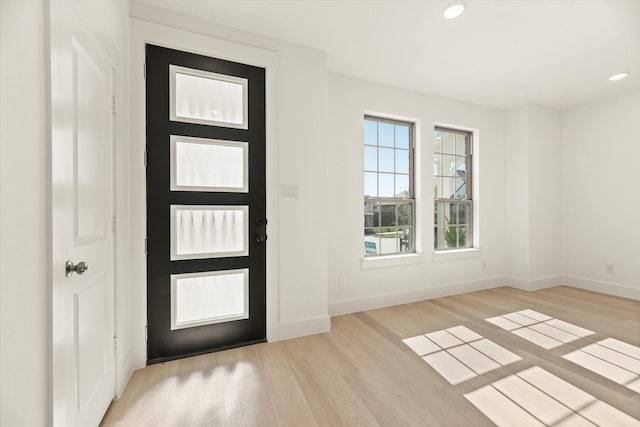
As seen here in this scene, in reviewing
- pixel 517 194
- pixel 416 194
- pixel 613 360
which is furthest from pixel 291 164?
pixel 517 194

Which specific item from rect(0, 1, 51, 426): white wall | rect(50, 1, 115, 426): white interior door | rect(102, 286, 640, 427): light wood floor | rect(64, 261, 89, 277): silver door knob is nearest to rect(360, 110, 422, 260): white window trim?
rect(102, 286, 640, 427): light wood floor

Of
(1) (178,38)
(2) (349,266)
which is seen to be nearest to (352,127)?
(2) (349,266)

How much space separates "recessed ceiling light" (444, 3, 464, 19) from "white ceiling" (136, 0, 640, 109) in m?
0.05

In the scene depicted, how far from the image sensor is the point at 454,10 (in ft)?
7.20

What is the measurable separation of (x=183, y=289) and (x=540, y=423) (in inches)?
101

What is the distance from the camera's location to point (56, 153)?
1109 mm

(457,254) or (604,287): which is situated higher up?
(457,254)

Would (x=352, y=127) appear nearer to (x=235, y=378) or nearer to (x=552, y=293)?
(x=235, y=378)

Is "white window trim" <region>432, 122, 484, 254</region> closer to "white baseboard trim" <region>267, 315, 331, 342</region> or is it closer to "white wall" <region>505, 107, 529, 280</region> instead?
"white wall" <region>505, 107, 529, 280</region>

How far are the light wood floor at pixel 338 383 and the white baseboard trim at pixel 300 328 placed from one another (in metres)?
0.07

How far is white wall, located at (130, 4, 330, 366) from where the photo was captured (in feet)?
7.86

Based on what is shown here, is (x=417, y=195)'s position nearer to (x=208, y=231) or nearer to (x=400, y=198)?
(x=400, y=198)

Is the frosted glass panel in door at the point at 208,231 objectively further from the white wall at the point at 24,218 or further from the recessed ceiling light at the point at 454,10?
the recessed ceiling light at the point at 454,10

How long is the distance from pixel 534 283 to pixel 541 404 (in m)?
3.09
